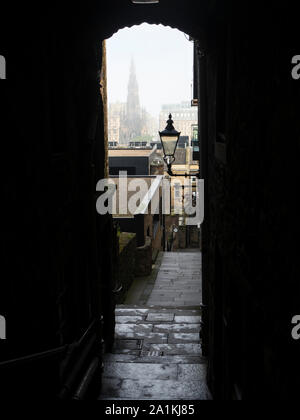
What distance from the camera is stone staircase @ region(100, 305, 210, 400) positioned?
7344 millimetres

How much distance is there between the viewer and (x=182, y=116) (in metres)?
179

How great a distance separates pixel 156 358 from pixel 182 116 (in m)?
175

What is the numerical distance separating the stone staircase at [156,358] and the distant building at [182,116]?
478 feet

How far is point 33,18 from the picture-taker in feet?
14.9

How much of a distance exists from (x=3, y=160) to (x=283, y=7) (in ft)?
8.58

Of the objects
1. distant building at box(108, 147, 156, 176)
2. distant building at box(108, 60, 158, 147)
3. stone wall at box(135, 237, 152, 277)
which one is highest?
distant building at box(108, 60, 158, 147)

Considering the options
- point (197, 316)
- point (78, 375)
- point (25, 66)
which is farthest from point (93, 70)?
point (197, 316)

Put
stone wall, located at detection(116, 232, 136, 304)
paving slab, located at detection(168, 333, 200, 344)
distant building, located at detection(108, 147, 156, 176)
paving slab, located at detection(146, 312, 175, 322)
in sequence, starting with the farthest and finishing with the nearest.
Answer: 1. distant building, located at detection(108, 147, 156, 176)
2. stone wall, located at detection(116, 232, 136, 304)
3. paving slab, located at detection(146, 312, 175, 322)
4. paving slab, located at detection(168, 333, 200, 344)

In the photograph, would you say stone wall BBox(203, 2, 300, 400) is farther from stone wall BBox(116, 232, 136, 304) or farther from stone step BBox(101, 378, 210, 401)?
stone wall BBox(116, 232, 136, 304)

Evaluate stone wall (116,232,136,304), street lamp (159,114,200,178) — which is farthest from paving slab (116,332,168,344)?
stone wall (116,232,136,304)

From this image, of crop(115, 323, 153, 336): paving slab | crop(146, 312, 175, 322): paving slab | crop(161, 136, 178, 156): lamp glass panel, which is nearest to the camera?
crop(115, 323, 153, 336): paving slab

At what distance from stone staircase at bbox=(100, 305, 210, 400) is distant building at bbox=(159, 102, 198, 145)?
145645 mm

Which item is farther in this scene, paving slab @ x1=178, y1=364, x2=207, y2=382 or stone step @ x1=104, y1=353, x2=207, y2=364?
stone step @ x1=104, y1=353, x2=207, y2=364
